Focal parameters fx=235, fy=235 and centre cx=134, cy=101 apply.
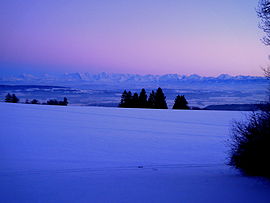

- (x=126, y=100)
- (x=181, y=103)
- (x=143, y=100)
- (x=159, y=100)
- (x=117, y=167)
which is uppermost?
(x=159, y=100)

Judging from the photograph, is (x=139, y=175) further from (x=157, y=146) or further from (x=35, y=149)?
(x=35, y=149)

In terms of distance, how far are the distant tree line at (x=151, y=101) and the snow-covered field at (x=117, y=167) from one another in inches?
1056

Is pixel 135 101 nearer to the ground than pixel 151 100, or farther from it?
nearer to the ground

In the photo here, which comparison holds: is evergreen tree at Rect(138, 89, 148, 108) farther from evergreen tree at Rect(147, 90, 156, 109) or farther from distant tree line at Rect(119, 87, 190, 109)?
evergreen tree at Rect(147, 90, 156, 109)

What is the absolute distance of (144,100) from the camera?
142ft

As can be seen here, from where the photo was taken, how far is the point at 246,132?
6.86 metres

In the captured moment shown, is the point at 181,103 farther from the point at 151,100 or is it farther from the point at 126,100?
the point at 126,100

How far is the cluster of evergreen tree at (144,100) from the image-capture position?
42.4 meters

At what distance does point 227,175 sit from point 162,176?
6.34 ft

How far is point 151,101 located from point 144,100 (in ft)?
4.72

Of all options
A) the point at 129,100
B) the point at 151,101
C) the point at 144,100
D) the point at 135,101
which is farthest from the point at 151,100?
the point at 129,100

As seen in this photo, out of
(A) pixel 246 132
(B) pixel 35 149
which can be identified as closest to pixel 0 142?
(B) pixel 35 149

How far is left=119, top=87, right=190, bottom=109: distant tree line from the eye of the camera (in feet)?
139

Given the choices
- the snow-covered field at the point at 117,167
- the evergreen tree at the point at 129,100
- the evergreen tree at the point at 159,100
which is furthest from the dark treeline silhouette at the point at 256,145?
the evergreen tree at the point at 129,100
